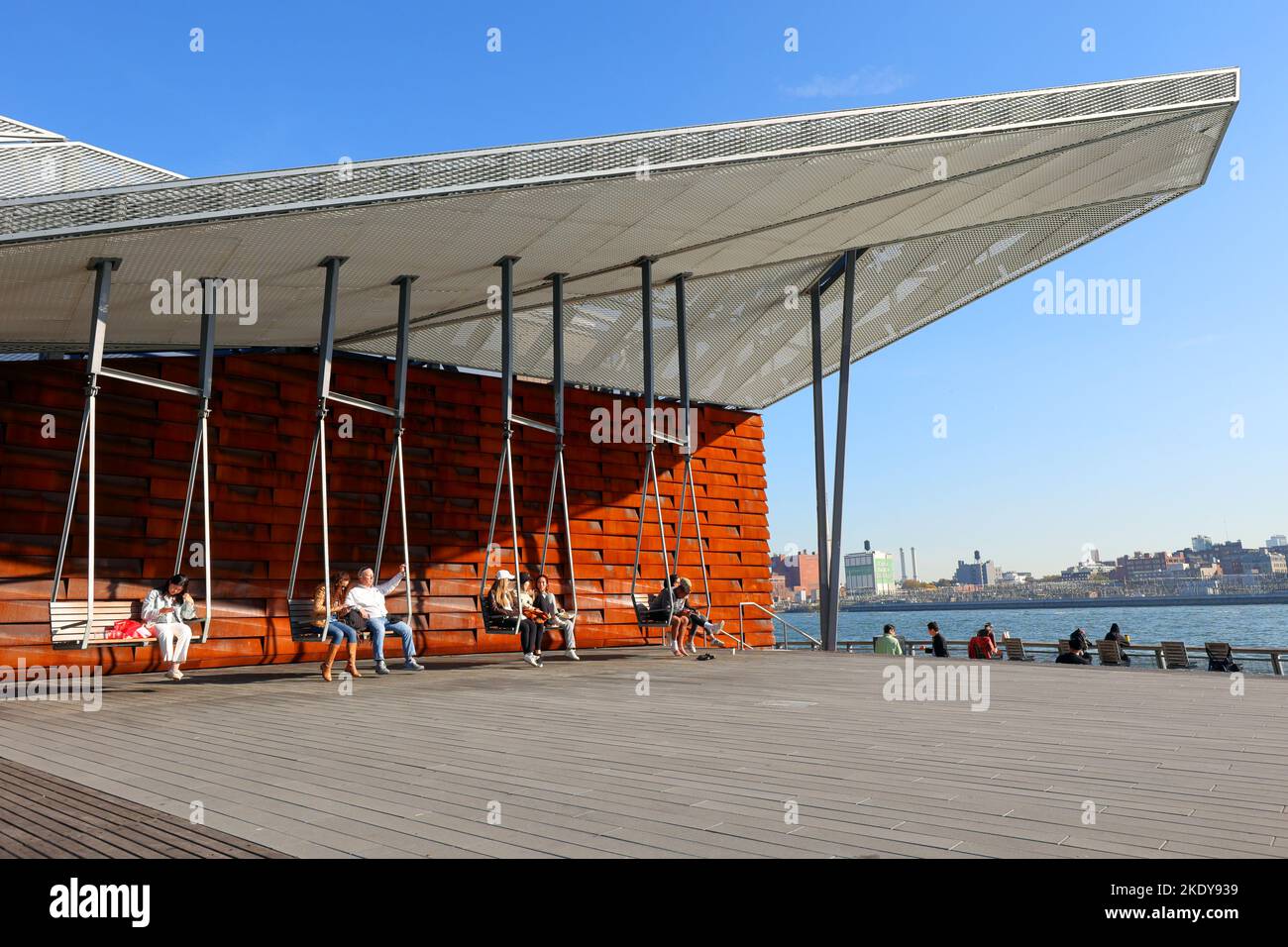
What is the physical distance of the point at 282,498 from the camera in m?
13.9

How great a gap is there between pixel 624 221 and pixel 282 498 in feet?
A: 20.7

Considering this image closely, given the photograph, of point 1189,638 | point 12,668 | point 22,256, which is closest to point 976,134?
point 22,256

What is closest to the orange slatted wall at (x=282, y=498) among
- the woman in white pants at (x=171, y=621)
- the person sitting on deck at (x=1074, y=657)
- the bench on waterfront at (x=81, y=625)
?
the bench on waterfront at (x=81, y=625)

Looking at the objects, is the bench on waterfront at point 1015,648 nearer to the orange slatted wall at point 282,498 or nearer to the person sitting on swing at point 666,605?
the orange slatted wall at point 282,498

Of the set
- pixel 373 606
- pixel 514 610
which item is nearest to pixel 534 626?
pixel 514 610

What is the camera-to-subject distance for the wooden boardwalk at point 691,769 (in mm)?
3303

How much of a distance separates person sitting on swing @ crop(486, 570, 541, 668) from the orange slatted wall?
146 inches

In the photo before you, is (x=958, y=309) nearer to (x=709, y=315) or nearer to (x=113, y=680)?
(x=709, y=315)

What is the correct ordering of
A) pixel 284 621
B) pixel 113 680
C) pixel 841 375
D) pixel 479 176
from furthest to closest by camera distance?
1. pixel 841 375
2. pixel 284 621
3. pixel 113 680
4. pixel 479 176

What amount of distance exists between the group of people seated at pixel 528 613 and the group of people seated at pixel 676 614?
1.11 metres

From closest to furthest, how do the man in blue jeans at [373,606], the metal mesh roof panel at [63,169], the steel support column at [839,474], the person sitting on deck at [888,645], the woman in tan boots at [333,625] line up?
1. the metal mesh roof panel at [63,169]
2. the woman in tan boots at [333,625]
3. the man in blue jeans at [373,606]
4. the person sitting on deck at [888,645]
5. the steel support column at [839,474]

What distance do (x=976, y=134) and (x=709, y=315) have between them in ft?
21.9

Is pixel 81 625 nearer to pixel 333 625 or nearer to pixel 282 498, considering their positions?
pixel 333 625

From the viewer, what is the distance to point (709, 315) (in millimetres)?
16859
